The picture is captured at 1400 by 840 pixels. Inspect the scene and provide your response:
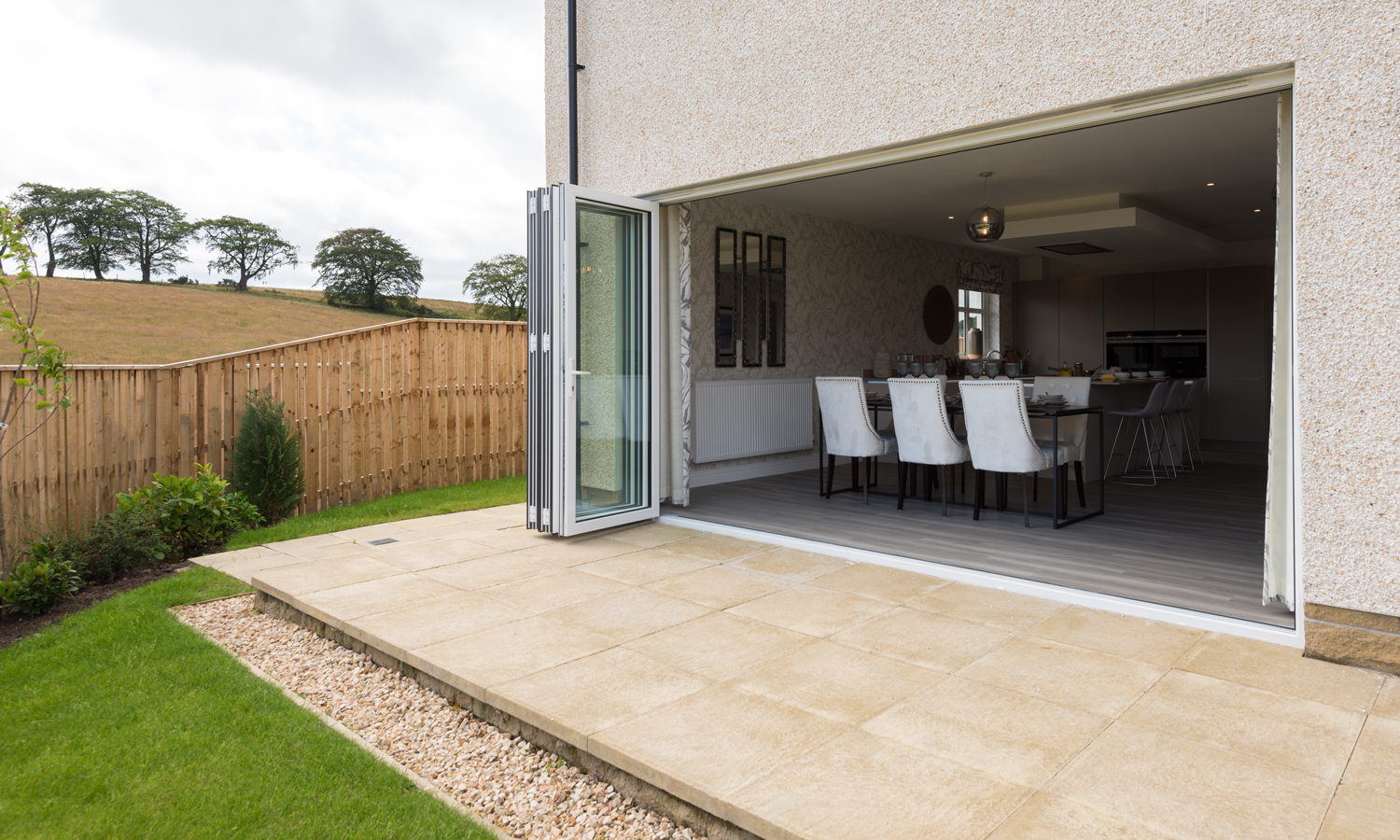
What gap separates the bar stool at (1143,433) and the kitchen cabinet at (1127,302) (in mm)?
3188

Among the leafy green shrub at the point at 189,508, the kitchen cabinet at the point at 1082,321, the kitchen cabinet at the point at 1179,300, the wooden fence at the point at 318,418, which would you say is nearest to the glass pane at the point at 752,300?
the wooden fence at the point at 318,418

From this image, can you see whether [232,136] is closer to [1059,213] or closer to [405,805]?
[1059,213]

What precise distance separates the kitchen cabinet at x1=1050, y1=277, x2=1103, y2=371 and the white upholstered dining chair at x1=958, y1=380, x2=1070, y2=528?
6.42 meters

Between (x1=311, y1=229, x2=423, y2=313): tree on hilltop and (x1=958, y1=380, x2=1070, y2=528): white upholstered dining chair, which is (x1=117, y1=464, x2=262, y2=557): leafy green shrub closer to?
(x1=958, y1=380, x2=1070, y2=528): white upholstered dining chair

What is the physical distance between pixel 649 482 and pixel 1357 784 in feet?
12.8

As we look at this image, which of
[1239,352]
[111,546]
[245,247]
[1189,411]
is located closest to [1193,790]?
[111,546]

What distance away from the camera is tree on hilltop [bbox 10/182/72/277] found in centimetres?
1293

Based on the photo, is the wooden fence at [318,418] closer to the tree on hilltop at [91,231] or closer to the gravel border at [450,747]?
the gravel border at [450,747]

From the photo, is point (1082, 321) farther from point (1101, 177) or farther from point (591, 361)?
point (591, 361)

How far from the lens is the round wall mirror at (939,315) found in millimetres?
9641

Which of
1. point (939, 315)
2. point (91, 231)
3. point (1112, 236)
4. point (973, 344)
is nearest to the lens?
point (1112, 236)

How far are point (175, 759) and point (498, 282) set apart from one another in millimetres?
19920

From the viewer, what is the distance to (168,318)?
519 inches

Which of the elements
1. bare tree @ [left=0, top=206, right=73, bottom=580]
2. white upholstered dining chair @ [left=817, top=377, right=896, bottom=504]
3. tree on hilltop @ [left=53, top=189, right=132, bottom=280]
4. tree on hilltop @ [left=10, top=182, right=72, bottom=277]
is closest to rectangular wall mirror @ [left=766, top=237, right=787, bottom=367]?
white upholstered dining chair @ [left=817, top=377, right=896, bottom=504]
